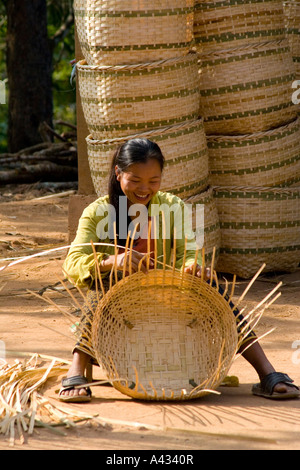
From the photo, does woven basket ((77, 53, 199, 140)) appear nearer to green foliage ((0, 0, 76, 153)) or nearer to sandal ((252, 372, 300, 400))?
sandal ((252, 372, 300, 400))

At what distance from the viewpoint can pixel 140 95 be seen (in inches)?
181

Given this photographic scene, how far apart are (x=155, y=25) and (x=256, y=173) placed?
1204 millimetres

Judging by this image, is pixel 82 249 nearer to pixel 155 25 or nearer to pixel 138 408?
pixel 138 408

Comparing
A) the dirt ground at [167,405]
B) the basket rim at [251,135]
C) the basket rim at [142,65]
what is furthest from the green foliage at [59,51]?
the dirt ground at [167,405]

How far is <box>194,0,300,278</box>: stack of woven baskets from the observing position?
4891 mm

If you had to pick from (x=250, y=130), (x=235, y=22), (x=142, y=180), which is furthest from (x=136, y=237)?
(x=235, y=22)

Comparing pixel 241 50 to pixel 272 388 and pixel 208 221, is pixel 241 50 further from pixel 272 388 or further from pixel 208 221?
pixel 272 388

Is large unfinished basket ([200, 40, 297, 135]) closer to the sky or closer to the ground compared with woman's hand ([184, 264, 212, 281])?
closer to the sky

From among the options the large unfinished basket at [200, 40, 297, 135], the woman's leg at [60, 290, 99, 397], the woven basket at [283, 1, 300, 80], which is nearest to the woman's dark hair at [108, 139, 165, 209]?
the woman's leg at [60, 290, 99, 397]

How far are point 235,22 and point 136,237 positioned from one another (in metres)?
2.20

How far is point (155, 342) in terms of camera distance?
3.13 m

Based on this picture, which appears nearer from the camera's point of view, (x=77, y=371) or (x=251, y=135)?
(x=77, y=371)

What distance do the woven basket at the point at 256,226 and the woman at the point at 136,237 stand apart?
1.76m

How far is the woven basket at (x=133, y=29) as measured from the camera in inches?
177
